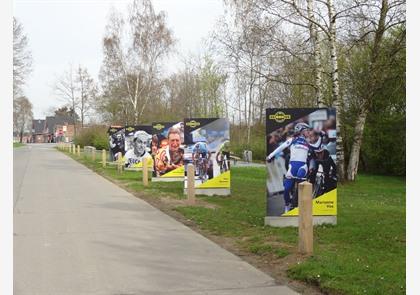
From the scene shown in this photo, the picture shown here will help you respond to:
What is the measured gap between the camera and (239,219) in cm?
1050

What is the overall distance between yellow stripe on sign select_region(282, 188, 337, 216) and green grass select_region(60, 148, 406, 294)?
29 cm

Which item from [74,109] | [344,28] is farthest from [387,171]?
[74,109]

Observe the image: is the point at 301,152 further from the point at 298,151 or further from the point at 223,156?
the point at 223,156

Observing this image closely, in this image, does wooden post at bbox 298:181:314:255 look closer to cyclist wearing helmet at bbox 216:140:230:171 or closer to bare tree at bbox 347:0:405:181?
cyclist wearing helmet at bbox 216:140:230:171

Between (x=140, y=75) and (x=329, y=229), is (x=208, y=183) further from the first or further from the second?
(x=140, y=75)

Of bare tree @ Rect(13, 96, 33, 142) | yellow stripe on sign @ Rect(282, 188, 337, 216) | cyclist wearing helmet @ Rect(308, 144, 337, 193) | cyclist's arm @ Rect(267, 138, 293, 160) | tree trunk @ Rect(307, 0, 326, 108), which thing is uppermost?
bare tree @ Rect(13, 96, 33, 142)

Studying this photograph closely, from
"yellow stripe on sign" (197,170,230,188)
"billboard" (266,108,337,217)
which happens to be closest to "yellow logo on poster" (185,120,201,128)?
"yellow stripe on sign" (197,170,230,188)

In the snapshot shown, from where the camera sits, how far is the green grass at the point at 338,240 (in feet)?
18.7

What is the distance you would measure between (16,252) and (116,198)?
22.8ft

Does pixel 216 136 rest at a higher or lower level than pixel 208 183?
higher

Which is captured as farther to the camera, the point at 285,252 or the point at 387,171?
the point at 387,171

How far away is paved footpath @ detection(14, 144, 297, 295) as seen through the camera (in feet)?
18.7

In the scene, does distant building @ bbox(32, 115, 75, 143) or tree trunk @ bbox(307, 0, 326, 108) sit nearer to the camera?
tree trunk @ bbox(307, 0, 326, 108)

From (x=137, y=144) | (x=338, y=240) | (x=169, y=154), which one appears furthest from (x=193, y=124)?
(x=137, y=144)
